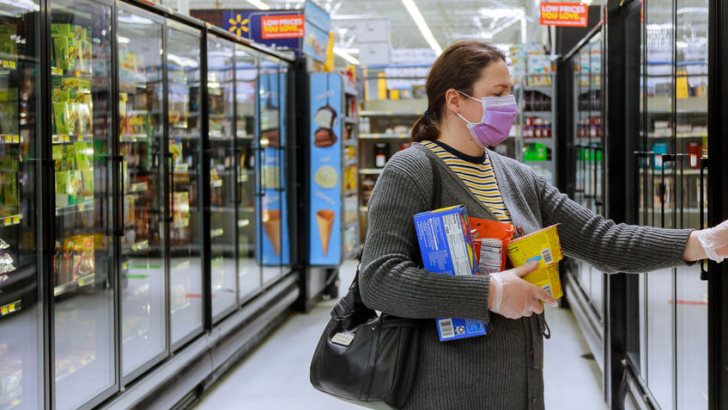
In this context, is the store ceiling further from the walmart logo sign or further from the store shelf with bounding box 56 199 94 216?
the store shelf with bounding box 56 199 94 216

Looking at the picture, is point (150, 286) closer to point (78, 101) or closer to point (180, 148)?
point (180, 148)

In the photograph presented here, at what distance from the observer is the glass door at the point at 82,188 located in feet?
12.1

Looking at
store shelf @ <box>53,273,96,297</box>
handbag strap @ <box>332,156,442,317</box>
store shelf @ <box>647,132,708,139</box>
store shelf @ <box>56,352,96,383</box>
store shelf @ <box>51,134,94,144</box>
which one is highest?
store shelf @ <box>51,134,94,144</box>

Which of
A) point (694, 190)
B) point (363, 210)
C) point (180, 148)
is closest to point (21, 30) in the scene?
point (180, 148)

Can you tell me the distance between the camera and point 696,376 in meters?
3.00

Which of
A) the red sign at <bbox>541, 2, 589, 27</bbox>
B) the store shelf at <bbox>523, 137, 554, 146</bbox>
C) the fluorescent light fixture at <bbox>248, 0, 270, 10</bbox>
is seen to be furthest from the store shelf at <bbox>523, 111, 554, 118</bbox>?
the fluorescent light fixture at <bbox>248, 0, 270, 10</bbox>

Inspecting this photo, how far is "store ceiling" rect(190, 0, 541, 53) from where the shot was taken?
17.2 m

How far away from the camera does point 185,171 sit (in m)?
5.38

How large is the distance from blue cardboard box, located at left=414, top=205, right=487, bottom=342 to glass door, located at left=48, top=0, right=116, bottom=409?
225cm

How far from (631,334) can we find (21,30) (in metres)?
3.28

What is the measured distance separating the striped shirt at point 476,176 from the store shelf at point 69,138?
6.56 feet

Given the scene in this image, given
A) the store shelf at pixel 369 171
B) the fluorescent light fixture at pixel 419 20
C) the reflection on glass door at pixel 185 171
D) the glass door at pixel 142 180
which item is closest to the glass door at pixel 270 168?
the reflection on glass door at pixel 185 171

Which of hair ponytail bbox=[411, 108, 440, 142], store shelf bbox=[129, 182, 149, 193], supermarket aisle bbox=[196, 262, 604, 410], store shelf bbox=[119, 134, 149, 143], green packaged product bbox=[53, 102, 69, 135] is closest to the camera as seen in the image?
hair ponytail bbox=[411, 108, 440, 142]

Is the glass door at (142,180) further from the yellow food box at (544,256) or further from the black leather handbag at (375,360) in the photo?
the yellow food box at (544,256)
